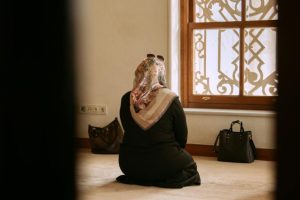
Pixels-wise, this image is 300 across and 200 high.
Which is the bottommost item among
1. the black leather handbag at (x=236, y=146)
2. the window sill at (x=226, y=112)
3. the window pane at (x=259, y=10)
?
the black leather handbag at (x=236, y=146)

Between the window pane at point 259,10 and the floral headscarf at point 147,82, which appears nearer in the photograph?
the floral headscarf at point 147,82

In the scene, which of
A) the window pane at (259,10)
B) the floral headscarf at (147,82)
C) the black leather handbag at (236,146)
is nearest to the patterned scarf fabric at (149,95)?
the floral headscarf at (147,82)

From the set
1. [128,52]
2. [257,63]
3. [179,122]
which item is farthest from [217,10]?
[179,122]

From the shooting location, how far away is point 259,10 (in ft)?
19.4

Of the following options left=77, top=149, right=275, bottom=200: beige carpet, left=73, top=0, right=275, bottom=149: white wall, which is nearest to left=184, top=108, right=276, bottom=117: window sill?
left=73, top=0, right=275, bottom=149: white wall

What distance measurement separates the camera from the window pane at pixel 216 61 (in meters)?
6.05

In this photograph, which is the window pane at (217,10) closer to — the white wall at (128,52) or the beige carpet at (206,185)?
the white wall at (128,52)

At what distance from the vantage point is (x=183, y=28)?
20.4 ft

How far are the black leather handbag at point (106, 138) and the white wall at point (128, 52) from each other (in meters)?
0.21

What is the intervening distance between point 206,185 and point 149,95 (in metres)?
0.89

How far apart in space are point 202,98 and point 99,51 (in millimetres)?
1381

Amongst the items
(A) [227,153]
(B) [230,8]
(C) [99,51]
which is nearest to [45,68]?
(A) [227,153]

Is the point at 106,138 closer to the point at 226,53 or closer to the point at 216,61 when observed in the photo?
the point at 216,61

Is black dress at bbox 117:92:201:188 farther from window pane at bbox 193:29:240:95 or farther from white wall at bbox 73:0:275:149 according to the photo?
window pane at bbox 193:29:240:95
